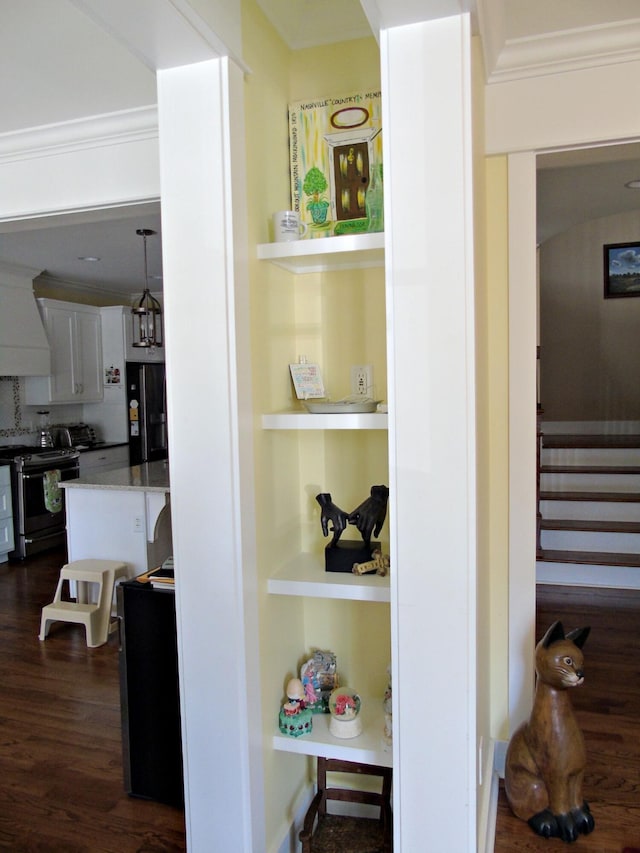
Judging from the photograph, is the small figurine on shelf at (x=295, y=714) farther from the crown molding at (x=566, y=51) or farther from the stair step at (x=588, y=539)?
the stair step at (x=588, y=539)

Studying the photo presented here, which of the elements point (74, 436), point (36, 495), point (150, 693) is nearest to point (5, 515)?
point (36, 495)

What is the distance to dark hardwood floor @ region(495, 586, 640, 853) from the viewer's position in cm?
191

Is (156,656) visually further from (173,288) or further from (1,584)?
(1,584)

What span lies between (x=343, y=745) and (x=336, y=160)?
→ 1624mm

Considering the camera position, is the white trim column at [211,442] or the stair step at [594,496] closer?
the white trim column at [211,442]

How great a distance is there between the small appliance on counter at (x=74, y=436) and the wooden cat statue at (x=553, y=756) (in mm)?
5135

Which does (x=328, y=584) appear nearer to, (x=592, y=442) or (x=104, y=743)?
(x=104, y=743)

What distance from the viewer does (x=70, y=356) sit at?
6246 millimetres

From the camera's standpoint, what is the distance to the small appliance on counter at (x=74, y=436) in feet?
20.5

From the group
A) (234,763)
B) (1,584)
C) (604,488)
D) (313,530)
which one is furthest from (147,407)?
(234,763)

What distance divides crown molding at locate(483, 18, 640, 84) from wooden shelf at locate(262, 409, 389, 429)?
1147mm

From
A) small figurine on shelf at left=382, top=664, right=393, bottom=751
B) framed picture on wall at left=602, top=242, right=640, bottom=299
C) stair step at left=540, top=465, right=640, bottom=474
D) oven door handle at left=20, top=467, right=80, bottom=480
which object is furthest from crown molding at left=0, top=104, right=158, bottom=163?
framed picture on wall at left=602, top=242, right=640, bottom=299

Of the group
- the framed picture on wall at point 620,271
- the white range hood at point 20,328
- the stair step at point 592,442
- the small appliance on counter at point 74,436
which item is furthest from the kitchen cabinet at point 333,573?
the framed picture on wall at point 620,271

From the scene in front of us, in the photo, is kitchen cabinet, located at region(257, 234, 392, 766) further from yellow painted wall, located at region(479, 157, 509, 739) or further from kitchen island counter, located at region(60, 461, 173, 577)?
kitchen island counter, located at region(60, 461, 173, 577)
